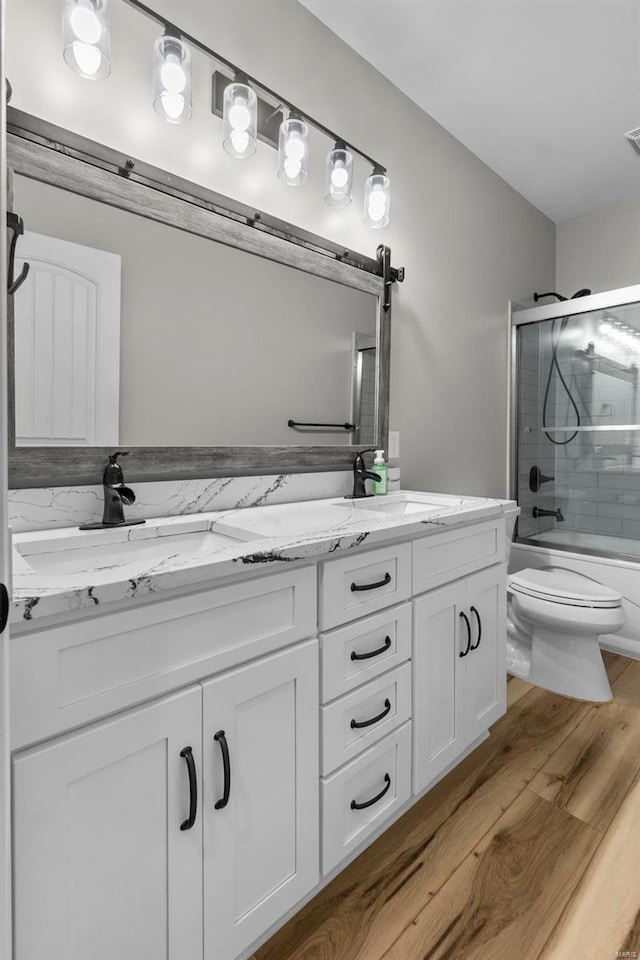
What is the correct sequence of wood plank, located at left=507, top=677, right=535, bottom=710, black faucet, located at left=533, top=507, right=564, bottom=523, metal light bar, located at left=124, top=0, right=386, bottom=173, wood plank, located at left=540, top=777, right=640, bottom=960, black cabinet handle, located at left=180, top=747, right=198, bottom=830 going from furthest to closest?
black faucet, located at left=533, top=507, right=564, bottom=523
wood plank, located at left=507, top=677, right=535, bottom=710
metal light bar, located at left=124, top=0, right=386, bottom=173
wood plank, located at left=540, top=777, right=640, bottom=960
black cabinet handle, located at left=180, top=747, right=198, bottom=830

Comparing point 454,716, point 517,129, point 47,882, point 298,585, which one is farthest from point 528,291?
point 47,882

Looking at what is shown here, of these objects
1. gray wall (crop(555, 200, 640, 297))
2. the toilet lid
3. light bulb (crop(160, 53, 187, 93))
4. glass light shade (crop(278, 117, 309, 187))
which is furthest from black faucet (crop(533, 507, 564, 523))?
light bulb (crop(160, 53, 187, 93))

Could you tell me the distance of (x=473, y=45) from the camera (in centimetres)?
197

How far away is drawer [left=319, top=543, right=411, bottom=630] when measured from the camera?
1.16 m

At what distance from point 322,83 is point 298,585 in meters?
1.83

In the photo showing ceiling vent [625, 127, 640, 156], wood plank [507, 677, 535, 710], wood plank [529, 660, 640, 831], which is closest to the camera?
wood plank [529, 660, 640, 831]

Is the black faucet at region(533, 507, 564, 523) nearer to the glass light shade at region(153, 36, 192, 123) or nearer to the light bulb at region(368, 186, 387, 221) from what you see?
the light bulb at region(368, 186, 387, 221)

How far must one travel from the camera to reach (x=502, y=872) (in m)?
1.31

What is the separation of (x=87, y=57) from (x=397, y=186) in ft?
4.33

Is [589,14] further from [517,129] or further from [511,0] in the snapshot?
[517,129]

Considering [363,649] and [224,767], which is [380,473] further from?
[224,767]

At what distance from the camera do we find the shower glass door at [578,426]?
2684 mm

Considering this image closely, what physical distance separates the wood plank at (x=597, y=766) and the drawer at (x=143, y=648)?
3.69 ft

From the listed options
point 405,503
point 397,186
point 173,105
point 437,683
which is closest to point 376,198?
point 397,186
